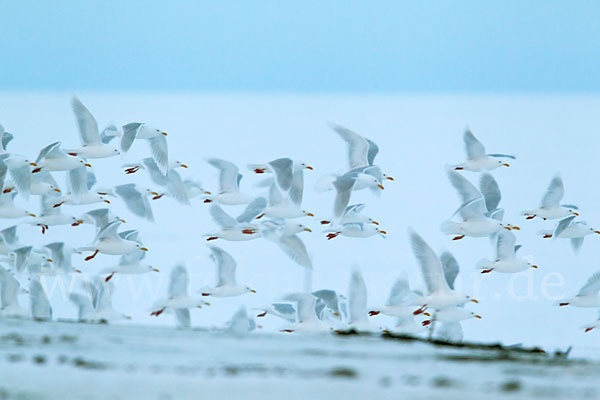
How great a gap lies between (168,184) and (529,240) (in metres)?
6.52

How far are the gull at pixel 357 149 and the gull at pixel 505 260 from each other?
1.08 metres

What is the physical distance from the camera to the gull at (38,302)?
26.7 ft

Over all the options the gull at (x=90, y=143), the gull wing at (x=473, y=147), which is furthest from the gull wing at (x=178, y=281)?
the gull wing at (x=473, y=147)

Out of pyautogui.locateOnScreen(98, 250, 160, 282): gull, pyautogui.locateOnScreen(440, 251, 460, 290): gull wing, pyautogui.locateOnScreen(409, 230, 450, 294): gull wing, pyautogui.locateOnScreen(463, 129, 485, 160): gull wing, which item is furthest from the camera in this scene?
pyautogui.locateOnScreen(463, 129, 485, 160): gull wing

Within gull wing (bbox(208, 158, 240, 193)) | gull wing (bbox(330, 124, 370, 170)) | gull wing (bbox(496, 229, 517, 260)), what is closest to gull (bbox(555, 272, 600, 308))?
gull wing (bbox(496, 229, 517, 260))

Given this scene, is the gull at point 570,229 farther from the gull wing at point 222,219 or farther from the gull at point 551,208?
the gull wing at point 222,219

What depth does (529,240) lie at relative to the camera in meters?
14.4

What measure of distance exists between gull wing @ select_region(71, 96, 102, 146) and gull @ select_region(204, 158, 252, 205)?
44.3 inches

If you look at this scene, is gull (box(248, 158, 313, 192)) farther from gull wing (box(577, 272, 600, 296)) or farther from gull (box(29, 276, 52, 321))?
gull wing (box(577, 272, 600, 296))

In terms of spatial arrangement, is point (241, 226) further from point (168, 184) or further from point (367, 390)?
point (367, 390)

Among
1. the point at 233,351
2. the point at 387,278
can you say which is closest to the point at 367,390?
the point at 233,351

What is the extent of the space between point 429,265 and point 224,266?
6.96 feet

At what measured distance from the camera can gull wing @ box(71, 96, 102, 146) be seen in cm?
837

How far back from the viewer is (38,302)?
8.21 m
